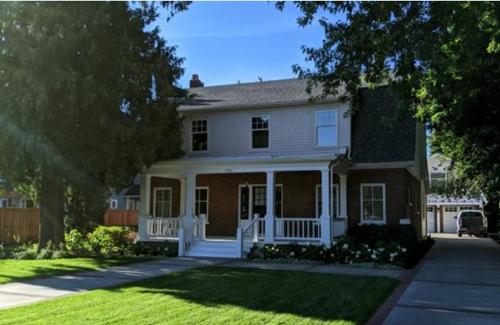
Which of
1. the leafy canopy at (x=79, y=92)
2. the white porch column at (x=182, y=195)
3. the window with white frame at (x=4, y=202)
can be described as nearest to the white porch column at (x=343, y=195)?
the white porch column at (x=182, y=195)

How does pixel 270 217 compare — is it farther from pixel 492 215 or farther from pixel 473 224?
pixel 492 215

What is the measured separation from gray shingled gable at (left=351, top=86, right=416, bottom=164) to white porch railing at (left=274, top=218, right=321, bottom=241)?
3128 mm

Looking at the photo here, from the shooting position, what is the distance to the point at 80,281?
478 inches

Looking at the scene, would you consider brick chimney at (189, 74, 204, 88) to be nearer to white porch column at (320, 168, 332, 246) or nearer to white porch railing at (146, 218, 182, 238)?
white porch railing at (146, 218, 182, 238)

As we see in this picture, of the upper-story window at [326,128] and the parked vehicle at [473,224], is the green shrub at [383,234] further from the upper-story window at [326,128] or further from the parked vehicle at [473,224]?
the parked vehicle at [473,224]

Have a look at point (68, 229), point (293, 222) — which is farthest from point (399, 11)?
point (68, 229)

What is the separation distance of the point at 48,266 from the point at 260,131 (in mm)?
10234

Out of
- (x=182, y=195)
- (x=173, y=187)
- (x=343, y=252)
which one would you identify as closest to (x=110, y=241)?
(x=182, y=195)

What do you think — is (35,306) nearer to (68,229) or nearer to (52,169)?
(52,169)

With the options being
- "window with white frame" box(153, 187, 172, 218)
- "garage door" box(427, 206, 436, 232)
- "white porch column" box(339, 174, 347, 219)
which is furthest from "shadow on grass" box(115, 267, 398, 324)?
"garage door" box(427, 206, 436, 232)

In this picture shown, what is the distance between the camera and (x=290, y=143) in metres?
21.1

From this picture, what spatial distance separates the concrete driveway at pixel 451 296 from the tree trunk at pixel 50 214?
13.1 meters

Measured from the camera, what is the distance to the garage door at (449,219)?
4753 cm

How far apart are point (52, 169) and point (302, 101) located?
9828 millimetres
